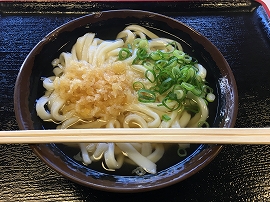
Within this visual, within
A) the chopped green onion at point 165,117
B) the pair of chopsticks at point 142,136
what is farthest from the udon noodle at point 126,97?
the pair of chopsticks at point 142,136

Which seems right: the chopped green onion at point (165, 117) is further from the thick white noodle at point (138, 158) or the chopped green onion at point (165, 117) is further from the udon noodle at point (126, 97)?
the thick white noodle at point (138, 158)

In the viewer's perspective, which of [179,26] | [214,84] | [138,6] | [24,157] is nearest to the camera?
[24,157]

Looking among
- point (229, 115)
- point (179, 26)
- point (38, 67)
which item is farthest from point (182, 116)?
point (38, 67)

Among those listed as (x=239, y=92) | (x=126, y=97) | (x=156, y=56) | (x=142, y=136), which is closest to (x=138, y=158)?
(x=142, y=136)

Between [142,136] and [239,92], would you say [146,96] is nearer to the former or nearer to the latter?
[142,136]

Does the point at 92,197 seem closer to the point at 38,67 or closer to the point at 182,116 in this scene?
the point at 182,116

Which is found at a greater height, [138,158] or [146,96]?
[146,96]

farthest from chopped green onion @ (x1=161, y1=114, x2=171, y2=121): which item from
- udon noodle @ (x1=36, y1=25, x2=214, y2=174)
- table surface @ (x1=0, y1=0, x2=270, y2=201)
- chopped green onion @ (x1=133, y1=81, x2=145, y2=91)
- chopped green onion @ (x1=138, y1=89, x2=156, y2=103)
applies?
table surface @ (x1=0, y1=0, x2=270, y2=201)
